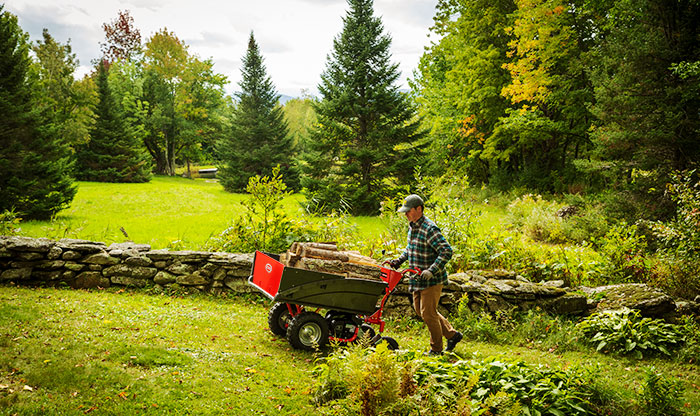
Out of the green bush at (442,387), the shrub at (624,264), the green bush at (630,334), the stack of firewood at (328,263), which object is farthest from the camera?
the shrub at (624,264)

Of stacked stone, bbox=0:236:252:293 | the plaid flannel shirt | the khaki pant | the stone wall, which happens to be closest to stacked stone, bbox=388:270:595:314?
the stone wall

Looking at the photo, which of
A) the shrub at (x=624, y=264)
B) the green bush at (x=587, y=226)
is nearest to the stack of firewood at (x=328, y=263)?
the shrub at (x=624, y=264)

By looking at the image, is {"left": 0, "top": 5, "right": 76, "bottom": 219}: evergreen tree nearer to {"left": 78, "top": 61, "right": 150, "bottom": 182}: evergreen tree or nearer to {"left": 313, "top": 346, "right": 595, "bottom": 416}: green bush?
{"left": 78, "top": 61, "right": 150, "bottom": 182}: evergreen tree

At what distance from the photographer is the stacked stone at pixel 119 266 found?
656cm

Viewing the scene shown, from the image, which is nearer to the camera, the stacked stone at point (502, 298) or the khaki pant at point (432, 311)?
the khaki pant at point (432, 311)

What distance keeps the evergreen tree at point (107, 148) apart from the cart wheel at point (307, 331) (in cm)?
2354

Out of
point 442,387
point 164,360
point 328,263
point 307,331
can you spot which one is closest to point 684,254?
point 442,387

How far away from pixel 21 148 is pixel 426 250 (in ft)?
45.5

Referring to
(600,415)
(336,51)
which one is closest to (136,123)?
(336,51)

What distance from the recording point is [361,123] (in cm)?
1727

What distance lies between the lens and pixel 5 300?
5383 millimetres

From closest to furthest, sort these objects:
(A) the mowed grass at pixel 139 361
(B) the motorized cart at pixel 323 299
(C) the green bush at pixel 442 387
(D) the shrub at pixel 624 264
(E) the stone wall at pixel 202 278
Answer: (C) the green bush at pixel 442 387 → (A) the mowed grass at pixel 139 361 → (B) the motorized cart at pixel 323 299 → (E) the stone wall at pixel 202 278 → (D) the shrub at pixel 624 264

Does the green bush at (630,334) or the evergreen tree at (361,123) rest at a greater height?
the evergreen tree at (361,123)

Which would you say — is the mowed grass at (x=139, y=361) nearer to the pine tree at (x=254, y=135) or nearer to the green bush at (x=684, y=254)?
the green bush at (x=684, y=254)
